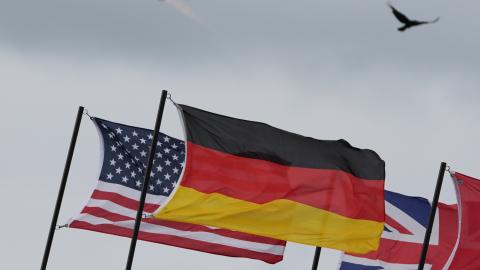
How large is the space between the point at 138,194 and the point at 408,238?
9.07 metres

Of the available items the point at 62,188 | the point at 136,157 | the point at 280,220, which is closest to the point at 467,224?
the point at 280,220

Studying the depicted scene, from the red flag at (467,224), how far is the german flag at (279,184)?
273 centimetres

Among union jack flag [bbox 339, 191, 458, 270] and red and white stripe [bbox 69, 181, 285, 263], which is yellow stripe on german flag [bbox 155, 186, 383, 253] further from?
union jack flag [bbox 339, 191, 458, 270]

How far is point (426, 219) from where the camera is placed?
1610 inches

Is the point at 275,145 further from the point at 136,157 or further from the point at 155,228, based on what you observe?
the point at 155,228

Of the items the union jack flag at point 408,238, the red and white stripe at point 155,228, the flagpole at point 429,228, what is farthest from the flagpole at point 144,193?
the union jack flag at point 408,238

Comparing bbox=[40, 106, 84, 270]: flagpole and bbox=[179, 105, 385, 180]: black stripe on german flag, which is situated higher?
bbox=[179, 105, 385, 180]: black stripe on german flag

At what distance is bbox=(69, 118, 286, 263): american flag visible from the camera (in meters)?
35.8

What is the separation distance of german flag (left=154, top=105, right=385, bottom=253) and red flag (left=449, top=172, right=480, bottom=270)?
8.96 feet

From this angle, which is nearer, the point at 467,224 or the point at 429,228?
the point at 467,224

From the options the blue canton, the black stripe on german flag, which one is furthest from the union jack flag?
the blue canton

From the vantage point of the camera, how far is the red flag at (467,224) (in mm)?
38000

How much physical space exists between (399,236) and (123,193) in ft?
30.2

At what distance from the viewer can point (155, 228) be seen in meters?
36.4
